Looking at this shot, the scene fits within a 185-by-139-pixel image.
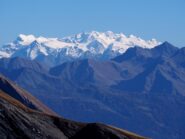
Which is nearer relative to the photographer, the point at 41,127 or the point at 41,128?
the point at 41,128

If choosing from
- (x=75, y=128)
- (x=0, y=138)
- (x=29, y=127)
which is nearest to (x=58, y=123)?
(x=75, y=128)

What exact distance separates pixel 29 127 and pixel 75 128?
43.6 feet

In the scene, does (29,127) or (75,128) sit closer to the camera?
(29,127)

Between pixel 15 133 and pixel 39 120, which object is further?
pixel 39 120

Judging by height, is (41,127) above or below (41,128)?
above

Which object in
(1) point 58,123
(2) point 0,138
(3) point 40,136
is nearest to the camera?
(2) point 0,138

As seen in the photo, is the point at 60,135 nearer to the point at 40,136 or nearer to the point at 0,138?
the point at 40,136

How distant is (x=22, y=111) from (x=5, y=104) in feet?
19.1

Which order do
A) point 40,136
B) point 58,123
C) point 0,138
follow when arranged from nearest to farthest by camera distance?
point 0,138, point 40,136, point 58,123

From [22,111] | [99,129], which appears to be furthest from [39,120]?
[99,129]

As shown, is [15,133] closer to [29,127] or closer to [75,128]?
[29,127]

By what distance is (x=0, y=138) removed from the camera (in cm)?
11681

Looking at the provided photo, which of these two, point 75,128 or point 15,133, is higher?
point 75,128

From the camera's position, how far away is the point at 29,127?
12500 cm
